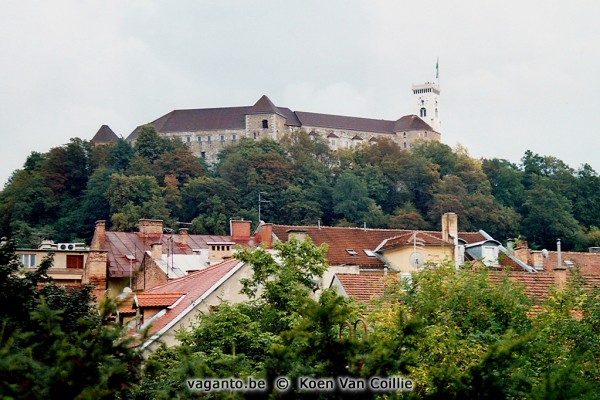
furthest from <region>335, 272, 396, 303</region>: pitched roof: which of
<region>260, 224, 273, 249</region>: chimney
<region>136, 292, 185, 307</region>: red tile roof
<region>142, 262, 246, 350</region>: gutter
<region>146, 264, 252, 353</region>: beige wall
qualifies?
<region>260, 224, 273, 249</region>: chimney

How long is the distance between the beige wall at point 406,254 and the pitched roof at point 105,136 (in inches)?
4292

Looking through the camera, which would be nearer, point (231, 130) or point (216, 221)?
point (216, 221)

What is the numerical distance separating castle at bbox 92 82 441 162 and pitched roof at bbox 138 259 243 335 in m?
118

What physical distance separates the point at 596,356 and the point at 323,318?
7.79m

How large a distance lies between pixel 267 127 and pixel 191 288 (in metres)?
123

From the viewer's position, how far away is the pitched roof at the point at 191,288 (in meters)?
24.0

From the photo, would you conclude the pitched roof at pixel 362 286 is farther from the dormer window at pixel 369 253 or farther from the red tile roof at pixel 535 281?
the dormer window at pixel 369 253

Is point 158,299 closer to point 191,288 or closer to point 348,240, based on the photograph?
point 191,288

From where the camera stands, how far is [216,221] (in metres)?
99.6

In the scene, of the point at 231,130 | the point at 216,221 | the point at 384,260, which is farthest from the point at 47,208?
the point at 384,260

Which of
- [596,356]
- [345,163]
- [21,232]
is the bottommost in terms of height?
[596,356]

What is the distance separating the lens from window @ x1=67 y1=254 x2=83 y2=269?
4059 centimetres

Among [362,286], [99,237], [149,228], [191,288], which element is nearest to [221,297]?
[191,288]

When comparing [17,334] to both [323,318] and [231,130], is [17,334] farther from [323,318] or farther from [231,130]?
[231,130]
